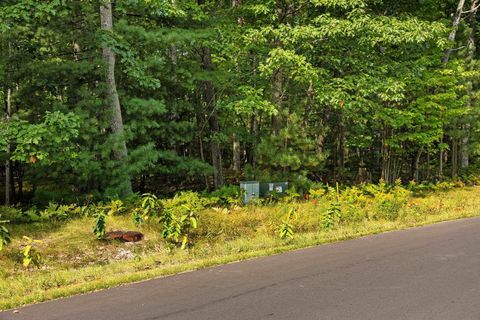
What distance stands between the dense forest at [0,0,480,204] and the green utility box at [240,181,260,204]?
1596 mm

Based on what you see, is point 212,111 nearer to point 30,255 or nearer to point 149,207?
point 149,207

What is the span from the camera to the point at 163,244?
9.73 metres

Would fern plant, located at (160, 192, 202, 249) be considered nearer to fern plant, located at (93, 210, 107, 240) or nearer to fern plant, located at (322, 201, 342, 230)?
fern plant, located at (93, 210, 107, 240)

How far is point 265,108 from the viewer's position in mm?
14586

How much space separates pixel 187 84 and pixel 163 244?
8130 mm

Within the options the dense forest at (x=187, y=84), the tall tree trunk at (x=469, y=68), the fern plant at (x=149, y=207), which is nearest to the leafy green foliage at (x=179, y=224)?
the fern plant at (x=149, y=207)

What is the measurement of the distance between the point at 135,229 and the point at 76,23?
24.3 feet

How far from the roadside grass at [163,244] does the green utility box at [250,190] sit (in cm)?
71

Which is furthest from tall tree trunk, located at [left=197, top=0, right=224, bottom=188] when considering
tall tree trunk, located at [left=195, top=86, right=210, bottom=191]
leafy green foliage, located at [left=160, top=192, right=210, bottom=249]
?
leafy green foliage, located at [left=160, top=192, right=210, bottom=249]

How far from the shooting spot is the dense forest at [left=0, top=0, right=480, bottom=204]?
12602mm

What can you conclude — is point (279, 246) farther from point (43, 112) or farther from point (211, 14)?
point (211, 14)

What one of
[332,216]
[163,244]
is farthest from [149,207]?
[332,216]

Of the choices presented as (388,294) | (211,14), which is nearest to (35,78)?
(211,14)

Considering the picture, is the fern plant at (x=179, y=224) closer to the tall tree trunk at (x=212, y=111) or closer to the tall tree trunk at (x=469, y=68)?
the tall tree trunk at (x=212, y=111)
